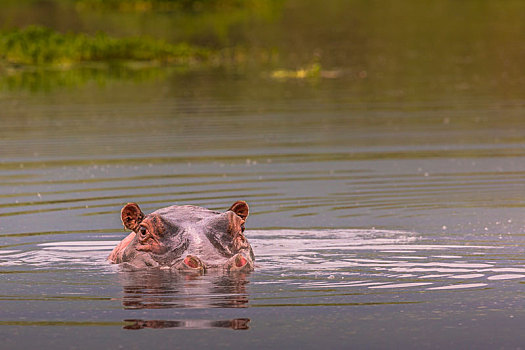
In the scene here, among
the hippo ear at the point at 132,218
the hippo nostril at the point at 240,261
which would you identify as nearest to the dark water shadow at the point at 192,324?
the hippo nostril at the point at 240,261

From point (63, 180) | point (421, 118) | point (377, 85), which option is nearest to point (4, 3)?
point (377, 85)

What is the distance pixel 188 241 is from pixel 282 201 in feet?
18.4

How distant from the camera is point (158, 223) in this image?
1290 cm

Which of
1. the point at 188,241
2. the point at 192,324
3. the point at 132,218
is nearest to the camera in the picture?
the point at 192,324

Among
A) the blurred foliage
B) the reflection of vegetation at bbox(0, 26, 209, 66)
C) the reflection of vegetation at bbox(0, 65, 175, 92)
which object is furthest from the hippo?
the reflection of vegetation at bbox(0, 26, 209, 66)

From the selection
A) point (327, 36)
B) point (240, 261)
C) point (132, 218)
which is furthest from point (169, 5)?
point (240, 261)

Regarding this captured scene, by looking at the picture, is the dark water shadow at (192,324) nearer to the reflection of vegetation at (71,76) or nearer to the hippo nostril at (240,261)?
the hippo nostril at (240,261)

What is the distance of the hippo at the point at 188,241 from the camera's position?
497 inches

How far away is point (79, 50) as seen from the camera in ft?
→ 154

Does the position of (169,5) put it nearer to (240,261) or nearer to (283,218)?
(283,218)

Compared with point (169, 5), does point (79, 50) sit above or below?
below

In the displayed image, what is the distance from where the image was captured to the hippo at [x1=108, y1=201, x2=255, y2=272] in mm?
12617

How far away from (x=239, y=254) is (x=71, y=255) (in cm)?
255

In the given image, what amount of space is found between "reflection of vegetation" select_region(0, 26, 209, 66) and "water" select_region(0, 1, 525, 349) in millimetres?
5371
